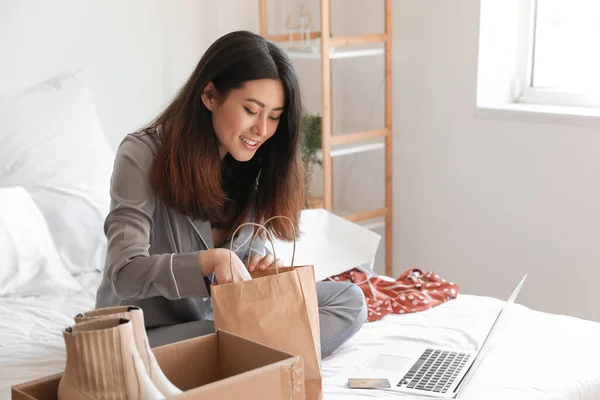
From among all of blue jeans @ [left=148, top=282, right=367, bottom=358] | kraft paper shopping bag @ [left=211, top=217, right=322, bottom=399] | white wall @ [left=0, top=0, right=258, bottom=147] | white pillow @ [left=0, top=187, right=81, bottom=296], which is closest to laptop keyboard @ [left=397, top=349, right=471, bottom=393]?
blue jeans @ [left=148, top=282, right=367, bottom=358]

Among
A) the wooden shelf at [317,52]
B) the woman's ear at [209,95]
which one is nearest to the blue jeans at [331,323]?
the woman's ear at [209,95]

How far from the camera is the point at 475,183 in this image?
3010 mm

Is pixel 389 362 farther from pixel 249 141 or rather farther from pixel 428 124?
pixel 428 124

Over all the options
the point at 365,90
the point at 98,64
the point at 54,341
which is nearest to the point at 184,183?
the point at 54,341

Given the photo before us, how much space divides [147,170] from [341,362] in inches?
22.9

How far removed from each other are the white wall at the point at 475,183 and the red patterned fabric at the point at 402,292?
72cm

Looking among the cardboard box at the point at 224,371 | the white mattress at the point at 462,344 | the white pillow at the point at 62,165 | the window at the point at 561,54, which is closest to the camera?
the cardboard box at the point at 224,371

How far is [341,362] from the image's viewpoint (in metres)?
1.77

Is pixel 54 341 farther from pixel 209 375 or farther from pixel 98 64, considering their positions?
pixel 98 64

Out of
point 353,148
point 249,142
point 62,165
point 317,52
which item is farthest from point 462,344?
point 317,52

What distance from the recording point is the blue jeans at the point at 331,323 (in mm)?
1730

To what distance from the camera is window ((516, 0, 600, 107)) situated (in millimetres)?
2861

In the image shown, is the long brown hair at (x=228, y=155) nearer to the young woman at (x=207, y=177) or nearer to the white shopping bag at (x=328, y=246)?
the young woman at (x=207, y=177)

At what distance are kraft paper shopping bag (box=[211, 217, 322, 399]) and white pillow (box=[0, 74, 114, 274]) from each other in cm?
104
